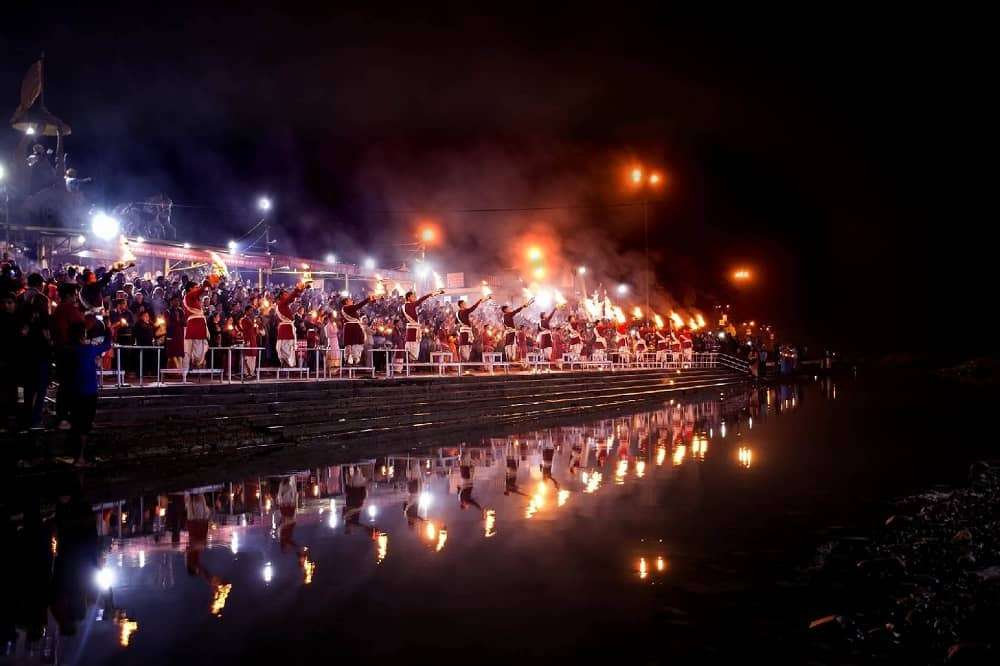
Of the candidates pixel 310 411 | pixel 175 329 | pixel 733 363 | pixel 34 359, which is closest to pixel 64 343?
pixel 34 359

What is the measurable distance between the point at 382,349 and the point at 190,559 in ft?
41.1

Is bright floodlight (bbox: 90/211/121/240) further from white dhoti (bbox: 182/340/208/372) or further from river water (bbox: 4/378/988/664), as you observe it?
river water (bbox: 4/378/988/664)

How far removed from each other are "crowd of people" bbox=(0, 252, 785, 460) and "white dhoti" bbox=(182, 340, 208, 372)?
0.02 m

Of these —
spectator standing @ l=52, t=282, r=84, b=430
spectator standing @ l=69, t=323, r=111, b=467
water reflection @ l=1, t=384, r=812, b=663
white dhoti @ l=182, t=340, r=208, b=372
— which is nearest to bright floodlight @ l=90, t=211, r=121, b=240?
white dhoti @ l=182, t=340, r=208, b=372

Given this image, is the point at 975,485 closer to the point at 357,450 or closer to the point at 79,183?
the point at 357,450

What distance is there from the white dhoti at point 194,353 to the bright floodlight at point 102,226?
732 cm

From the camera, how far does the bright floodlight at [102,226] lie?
1972cm

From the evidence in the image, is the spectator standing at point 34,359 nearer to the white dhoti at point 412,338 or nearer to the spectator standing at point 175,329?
the spectator standing at point 175,329

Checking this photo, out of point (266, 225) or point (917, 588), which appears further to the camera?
point (266, 225)

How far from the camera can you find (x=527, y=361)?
A: 2525cm

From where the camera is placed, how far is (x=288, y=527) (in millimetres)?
7109

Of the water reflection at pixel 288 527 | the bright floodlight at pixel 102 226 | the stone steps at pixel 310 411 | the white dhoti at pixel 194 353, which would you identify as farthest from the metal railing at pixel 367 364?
the bright floodlight at pixel 102 226

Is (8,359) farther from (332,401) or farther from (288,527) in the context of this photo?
(332,401)

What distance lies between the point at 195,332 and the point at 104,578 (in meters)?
8.91
